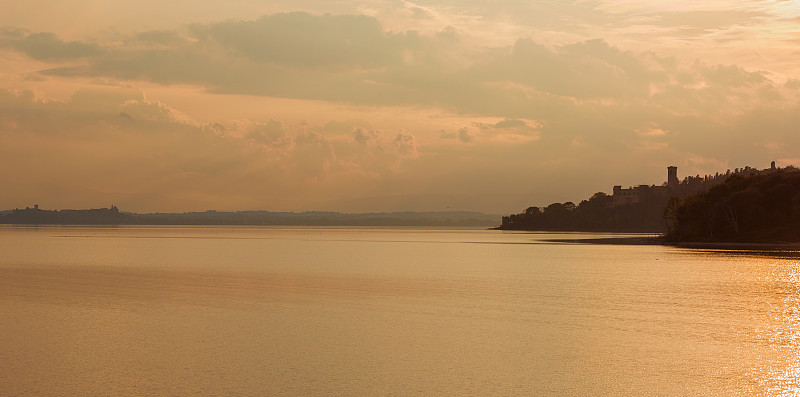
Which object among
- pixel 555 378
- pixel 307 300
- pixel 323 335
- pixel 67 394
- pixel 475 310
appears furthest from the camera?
pixel 307 300

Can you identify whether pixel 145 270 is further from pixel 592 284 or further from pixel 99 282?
pixel 592 284

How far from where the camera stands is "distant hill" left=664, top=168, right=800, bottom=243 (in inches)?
6211

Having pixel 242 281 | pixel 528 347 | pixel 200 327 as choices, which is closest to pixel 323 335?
pixel 200 327

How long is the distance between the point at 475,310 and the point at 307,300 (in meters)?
10.7

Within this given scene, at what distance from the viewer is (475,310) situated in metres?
38.4

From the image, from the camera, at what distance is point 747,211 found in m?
163

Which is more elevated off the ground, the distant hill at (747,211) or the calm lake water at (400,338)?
the distant hill at (747,211)

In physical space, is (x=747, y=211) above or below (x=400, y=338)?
above

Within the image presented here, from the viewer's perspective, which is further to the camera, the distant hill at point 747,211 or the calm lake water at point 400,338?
the distant hill at point 747,211

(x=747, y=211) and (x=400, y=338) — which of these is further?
(x=747, y=211)

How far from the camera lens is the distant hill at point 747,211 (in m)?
158

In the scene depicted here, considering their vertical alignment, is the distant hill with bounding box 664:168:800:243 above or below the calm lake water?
above

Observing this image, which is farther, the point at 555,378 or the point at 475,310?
the point at 475,310

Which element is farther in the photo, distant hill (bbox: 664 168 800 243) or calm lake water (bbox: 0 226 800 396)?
distant hill (bbox: 664 168 800 243)
